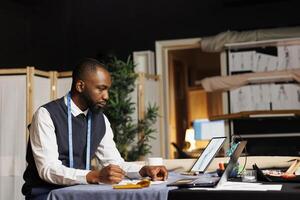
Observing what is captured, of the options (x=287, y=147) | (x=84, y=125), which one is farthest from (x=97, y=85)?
(x=287, y=147)

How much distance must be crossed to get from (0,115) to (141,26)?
290 cm

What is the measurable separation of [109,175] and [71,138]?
16.8 inches

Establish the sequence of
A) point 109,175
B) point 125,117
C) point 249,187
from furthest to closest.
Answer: point 125,117
point 109,175
point 249,187

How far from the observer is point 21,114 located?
534cm

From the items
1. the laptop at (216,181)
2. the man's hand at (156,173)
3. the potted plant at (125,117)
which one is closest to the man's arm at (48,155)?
the man's hand at (156,173)

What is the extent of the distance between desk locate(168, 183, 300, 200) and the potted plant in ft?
13.4

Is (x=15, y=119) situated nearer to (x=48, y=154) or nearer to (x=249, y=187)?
(x=48, y=154)

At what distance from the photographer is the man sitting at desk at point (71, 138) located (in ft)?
7.38

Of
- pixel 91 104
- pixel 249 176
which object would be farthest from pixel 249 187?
pixel 91 104

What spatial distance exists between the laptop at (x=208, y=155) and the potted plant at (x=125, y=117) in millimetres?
3392

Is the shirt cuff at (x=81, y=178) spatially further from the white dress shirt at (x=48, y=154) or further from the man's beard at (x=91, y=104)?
the man's beard at (x=91, y=104)

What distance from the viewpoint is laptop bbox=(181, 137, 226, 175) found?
257 centimetres

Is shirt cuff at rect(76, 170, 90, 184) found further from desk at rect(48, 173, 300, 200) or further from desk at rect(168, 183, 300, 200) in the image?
desk at rect(168, 183, 300, 200)

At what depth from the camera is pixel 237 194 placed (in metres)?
1.86
